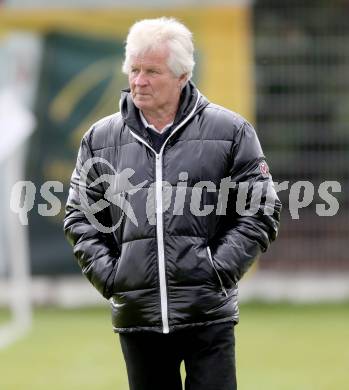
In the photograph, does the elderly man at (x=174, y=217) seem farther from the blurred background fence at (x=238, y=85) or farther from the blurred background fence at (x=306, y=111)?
the blurred background fence at (x=306, y=111)

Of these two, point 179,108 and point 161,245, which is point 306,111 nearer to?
point 179,108

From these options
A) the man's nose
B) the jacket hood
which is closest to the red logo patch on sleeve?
the jacket hood

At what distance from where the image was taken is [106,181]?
4.40m

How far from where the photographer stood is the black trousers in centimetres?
430

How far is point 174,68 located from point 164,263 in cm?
70

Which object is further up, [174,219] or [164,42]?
[164,42]

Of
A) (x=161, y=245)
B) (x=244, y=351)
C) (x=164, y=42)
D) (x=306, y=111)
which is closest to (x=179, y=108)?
(x=164, y=42)

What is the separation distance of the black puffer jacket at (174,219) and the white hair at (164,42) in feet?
0.46

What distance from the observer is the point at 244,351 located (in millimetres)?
8867

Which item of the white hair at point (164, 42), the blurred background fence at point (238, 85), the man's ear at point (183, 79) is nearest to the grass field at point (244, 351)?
the blurred background fence at point (238, 85)

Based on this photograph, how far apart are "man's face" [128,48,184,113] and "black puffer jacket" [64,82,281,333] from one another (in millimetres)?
79

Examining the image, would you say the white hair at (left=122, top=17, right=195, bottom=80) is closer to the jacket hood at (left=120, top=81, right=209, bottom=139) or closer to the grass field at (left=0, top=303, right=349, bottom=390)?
the jacket hood at (left=120, top=81, right=209, bottom=139)

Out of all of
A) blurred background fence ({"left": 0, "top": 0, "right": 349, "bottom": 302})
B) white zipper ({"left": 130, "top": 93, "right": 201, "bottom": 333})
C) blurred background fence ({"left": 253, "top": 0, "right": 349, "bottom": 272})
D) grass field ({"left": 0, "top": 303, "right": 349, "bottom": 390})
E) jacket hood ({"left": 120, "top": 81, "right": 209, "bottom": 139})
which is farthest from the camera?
blurred background fence ({"left": 253, "top": 0, "right": 349, "bottom": 272})

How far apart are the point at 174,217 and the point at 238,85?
7.57 m
